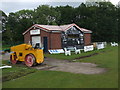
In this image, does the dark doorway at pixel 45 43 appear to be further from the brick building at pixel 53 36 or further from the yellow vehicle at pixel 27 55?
the yellow vehicle at pixel 27 55

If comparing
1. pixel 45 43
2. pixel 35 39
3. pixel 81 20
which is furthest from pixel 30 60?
pixel 81 20

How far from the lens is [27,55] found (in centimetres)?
1278

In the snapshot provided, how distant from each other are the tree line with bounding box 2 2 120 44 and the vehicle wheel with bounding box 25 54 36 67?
2845cm

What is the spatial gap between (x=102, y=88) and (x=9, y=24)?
170 ft

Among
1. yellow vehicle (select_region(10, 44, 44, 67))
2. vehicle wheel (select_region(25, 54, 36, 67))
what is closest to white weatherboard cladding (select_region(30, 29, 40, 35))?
yellow vehicle (select_region(10, 44, 44, 67))

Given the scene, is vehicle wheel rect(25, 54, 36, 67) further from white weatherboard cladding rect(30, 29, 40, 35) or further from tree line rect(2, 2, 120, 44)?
tree line rect(2, 2, 120, 44)

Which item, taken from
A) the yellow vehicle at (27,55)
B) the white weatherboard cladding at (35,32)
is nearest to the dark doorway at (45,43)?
the white weatherboard cladding at (35,32)

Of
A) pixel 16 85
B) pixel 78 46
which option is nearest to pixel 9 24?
pixel 78 46

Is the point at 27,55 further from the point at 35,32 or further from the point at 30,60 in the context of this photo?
the point at 35,32

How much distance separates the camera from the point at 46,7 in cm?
5656

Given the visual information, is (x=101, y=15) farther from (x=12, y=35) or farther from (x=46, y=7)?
(x=12, y=35)

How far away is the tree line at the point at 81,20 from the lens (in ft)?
141

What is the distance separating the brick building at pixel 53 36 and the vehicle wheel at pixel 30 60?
934 centimetres

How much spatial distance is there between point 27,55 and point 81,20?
124 ft
